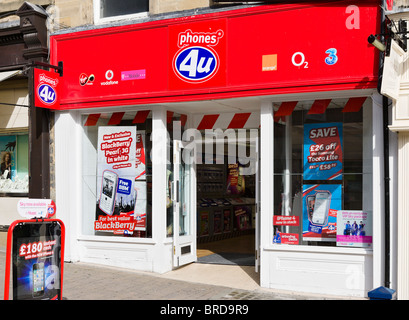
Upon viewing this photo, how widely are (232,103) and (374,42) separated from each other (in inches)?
117

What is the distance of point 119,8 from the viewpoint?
977cm

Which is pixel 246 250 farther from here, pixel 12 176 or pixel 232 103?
pixel 12 176

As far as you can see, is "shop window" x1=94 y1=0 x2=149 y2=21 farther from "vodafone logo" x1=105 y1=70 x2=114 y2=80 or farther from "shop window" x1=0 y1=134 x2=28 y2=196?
"shop window" x1=0 y1=134 x2=28 y2=196

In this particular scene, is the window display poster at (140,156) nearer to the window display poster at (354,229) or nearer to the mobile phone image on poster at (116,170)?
the mobile phone image on poster at (116,170)

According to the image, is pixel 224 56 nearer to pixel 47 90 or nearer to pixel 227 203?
pixel 47 90

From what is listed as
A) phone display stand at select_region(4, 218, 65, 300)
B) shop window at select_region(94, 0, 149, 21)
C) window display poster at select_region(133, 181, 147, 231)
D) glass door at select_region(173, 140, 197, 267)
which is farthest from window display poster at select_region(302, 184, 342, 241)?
shop window at select_region(94, 0, 149, 21)

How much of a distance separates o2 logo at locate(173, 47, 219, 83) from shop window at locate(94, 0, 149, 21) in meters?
1.46

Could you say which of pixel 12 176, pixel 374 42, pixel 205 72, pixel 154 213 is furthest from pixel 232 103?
pixel 12 176

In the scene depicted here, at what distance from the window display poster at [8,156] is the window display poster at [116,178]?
236 centimetres

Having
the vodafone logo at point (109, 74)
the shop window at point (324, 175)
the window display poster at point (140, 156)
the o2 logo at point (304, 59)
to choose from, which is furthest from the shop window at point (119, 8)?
the shop window at point (324, 175)

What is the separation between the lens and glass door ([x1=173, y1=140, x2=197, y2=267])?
367 inches

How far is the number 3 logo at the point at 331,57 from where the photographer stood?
7.59 metres

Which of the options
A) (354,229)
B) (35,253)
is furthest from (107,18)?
(354,229)
